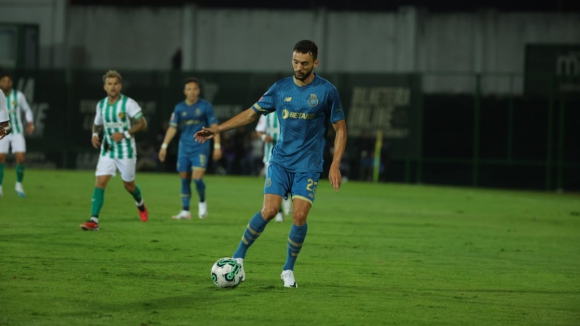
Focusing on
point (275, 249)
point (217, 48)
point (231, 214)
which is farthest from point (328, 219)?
point (217, 48)

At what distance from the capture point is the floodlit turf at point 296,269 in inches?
290

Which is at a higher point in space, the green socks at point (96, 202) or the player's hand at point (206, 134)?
the player's hand at point (206, 134)

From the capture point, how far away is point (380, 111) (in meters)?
31.8

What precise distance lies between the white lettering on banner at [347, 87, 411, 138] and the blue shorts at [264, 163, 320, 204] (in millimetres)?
22930

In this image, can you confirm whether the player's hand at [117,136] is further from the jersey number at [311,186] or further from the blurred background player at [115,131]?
the jersey number at [311,186]

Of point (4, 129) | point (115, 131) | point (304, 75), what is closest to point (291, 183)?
point (304, 75)

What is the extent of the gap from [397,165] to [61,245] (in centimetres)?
2154

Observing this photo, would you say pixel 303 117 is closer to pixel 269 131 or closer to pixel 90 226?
pixel 90 226

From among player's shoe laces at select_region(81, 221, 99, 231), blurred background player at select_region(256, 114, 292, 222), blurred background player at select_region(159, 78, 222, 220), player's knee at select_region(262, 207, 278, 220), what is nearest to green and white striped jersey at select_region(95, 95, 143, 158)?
player's shoe laces at select_region(81, 221, 99, 231)

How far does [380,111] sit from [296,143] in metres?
23.2

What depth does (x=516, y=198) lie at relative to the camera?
2645cm

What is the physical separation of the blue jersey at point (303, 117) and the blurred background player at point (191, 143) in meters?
7.25

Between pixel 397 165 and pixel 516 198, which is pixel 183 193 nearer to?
pixel 516 198

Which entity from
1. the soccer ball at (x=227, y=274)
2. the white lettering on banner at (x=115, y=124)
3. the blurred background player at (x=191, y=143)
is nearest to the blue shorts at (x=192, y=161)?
the blurred background player at (x=191, y=143)
